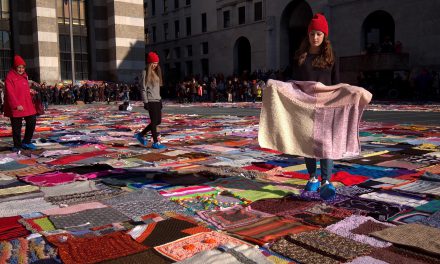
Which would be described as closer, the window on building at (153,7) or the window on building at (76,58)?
the window on building at (76,58)

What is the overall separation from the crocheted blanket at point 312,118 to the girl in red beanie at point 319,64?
18 centimetres

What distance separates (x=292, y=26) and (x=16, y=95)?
3539 centimetres

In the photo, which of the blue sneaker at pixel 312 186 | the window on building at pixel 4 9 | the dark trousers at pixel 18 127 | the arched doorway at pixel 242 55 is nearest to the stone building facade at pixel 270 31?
the arched doorway at pixel 242 55

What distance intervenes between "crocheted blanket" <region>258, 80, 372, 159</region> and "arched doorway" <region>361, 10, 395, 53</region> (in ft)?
97.0

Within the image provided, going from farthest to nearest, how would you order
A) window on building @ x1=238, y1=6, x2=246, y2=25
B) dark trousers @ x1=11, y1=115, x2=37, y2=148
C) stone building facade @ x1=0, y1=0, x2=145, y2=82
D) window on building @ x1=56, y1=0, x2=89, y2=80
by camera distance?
A: window on building @ x1=238, y1=6, x2=246, y2=25 < window on building @ x1=56, y1=0, x2=89, y2=80 < stone building facade @ x1=0, y1=0, x2=145, y2=82 < dark trousers @ x1=11, y1=115, x2=37, y2=148

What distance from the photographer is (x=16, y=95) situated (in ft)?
28.6

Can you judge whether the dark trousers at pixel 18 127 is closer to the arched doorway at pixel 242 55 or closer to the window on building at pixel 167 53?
the arched doorway at pixel 242 55

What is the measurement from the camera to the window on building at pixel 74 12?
37.5 m

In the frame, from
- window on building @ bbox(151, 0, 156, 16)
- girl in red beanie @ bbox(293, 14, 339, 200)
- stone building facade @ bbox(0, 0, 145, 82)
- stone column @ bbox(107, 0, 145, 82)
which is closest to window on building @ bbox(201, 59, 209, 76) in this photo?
window on building @ bbox(151, 0, 156, 16)

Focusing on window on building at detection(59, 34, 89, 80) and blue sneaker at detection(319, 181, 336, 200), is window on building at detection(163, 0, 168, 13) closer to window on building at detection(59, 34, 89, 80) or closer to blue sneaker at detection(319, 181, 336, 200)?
window on building at detection(59, 34, 89, 80)

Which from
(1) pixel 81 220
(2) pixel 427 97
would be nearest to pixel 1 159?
(1) pixel 81 220

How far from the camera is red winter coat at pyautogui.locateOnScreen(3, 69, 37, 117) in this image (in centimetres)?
866

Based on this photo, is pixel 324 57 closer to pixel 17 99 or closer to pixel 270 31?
pixel 17 99

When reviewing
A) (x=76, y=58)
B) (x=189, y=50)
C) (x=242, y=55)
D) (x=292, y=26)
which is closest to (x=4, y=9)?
(x=76, y=58)
